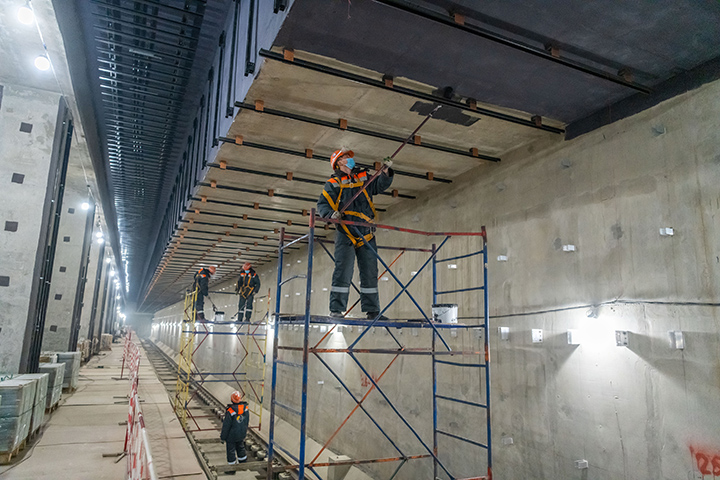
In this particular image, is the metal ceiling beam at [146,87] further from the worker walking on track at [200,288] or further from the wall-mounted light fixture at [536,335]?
the wall-mounted light fixture at [536,335]

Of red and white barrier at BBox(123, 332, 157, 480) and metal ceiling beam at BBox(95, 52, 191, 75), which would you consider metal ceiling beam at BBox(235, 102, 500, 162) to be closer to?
red and white barrier at BBox(123, 332, 157, 480)

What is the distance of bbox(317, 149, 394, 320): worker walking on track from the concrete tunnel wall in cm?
266

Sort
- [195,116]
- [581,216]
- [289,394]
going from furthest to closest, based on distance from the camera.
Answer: [289,394] → [195,116] → [581,216]

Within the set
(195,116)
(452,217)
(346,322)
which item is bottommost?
(346,322)

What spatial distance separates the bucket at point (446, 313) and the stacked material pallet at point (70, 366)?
13.9m

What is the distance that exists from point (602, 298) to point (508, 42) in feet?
11.4

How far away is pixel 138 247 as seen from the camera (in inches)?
1483

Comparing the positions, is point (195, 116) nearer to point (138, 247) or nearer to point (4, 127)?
point (4, 127)

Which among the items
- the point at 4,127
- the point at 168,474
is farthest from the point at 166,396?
the point at 4,127

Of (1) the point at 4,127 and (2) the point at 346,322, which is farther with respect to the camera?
(1) the point at 4,127

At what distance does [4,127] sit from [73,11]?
4135 mm

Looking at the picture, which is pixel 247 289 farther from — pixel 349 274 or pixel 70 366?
pixel 349 274

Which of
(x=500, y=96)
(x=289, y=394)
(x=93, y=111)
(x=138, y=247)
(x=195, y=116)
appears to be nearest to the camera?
(x=500, y=96)

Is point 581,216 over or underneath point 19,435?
over
